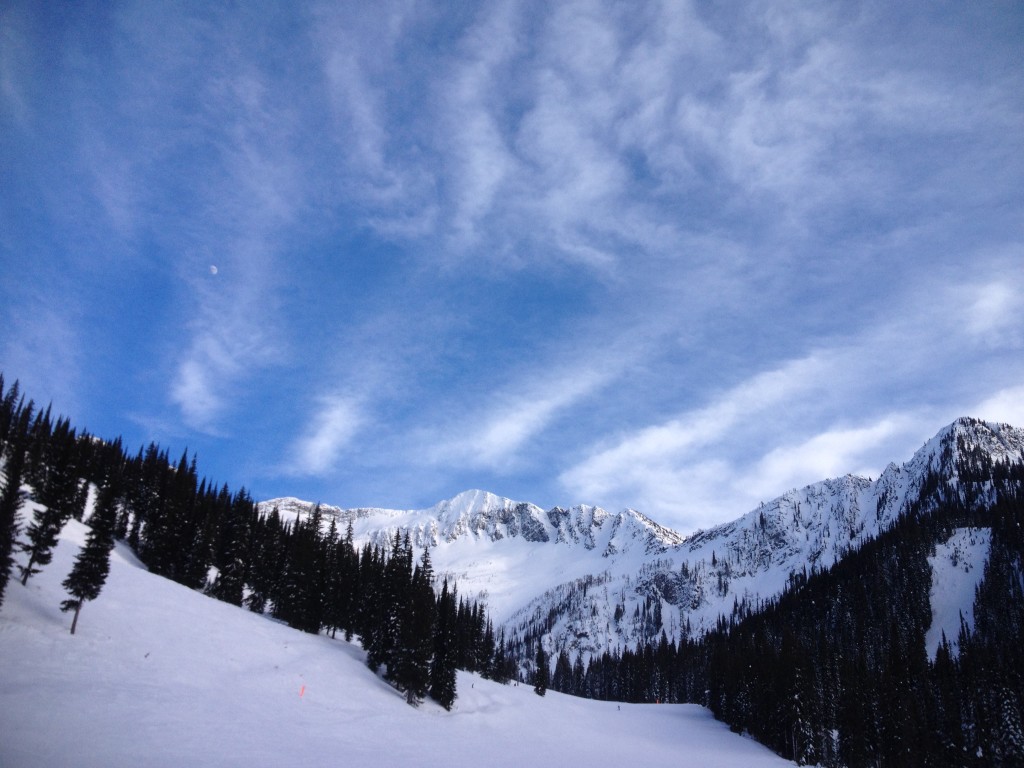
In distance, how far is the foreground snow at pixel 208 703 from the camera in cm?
2725

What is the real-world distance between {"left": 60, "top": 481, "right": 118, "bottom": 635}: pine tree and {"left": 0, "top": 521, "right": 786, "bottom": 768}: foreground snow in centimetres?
205

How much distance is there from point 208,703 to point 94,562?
14.4m

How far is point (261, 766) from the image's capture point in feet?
88.1

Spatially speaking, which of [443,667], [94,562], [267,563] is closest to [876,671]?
[443,667]

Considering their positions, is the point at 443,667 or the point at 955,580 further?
the point at 955,580

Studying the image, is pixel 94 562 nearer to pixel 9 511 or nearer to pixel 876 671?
pixel 9 511

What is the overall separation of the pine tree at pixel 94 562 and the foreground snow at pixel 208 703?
205 cm

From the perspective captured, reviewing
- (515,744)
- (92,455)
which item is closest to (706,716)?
(515,744)

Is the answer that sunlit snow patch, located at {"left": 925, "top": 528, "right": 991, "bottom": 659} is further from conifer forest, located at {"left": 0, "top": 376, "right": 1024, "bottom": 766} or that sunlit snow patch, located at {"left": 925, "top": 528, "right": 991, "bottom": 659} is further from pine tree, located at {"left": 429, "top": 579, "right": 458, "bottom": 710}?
pine tree, located at {"left": 429, "top": 579, "right": 458, "bottom": 710}

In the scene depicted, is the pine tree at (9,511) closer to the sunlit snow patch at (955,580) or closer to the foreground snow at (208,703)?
the foreground snow at (208,703)

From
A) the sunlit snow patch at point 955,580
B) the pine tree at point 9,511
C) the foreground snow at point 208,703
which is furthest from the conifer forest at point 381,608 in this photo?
the sunlit snow patch at point 955,580

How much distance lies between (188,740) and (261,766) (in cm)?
519

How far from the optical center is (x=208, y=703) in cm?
3812

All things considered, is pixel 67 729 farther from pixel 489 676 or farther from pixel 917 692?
pixel 489 676
